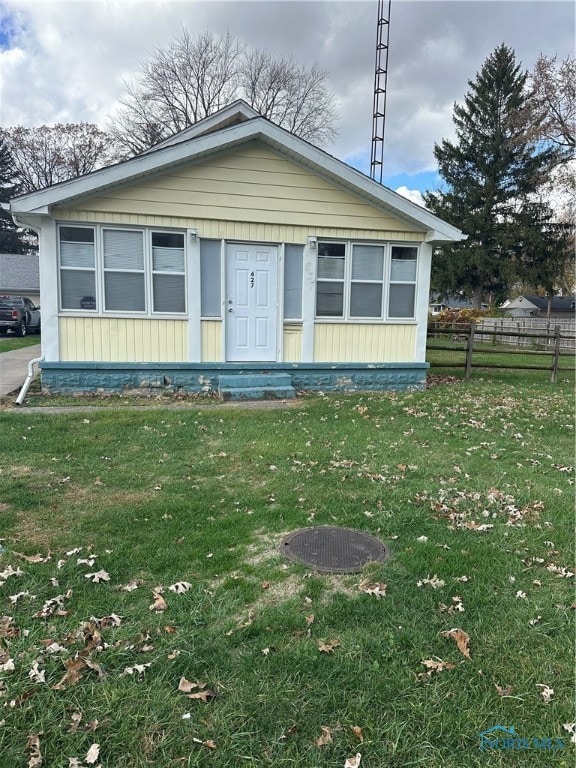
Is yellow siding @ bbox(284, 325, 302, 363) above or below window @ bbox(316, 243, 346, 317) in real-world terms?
below

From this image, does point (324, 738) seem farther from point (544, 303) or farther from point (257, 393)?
point (544, 303)

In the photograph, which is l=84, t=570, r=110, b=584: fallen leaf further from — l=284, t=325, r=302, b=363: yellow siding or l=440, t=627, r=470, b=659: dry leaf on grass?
l=284, t=325, r=302, b=363: yellow siding

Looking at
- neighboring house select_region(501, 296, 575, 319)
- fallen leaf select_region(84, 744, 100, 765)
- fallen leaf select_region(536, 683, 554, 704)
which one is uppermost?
neighboring house select_region(501, 296, 575, 319)

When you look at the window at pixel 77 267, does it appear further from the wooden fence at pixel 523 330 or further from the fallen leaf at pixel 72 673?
the wooden fence at pixel 523 330

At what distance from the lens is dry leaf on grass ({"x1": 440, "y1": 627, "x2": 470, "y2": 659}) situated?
239 cm

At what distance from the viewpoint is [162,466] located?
16.7ft

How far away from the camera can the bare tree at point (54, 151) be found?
4031 centimetres

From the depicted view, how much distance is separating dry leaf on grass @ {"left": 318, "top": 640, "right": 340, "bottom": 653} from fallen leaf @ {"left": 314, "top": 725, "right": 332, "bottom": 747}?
44 centimetres

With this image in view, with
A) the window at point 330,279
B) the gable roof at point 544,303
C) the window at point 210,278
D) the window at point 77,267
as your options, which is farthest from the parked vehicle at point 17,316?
the gable roof at point 544,303

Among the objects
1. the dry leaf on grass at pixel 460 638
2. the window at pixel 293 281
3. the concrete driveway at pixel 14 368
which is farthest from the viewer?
the window at pixel 293 281

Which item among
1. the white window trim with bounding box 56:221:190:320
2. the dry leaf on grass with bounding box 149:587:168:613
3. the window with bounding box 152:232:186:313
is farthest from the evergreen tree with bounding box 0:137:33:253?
the dry leaf on grass with bounding box 149:587:168:613

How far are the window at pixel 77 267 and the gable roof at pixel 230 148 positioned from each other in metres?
0.56

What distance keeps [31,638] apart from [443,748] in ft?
6.35

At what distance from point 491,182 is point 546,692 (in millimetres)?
32445
